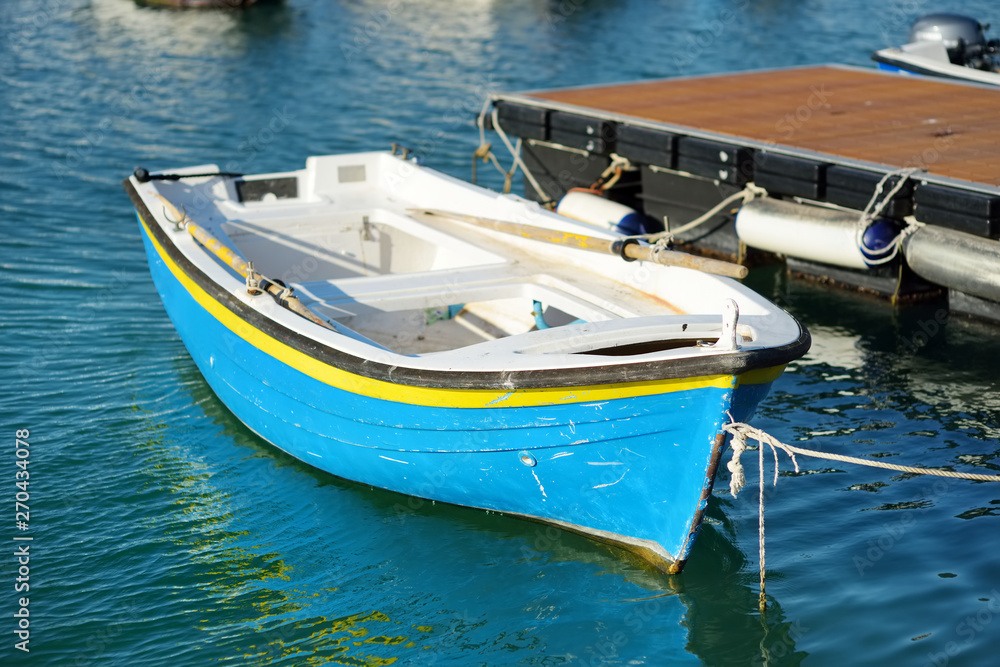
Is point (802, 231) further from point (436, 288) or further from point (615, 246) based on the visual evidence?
point (436, 288)

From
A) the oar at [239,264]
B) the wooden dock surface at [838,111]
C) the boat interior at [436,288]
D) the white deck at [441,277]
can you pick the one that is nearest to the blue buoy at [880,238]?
the wooden dock surface at [838,111]

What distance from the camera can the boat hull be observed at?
18.0 ft

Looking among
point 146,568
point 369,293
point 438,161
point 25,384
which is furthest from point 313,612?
point 438,161

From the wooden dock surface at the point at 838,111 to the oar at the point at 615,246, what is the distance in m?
3.50

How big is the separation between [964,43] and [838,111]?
4.56 m

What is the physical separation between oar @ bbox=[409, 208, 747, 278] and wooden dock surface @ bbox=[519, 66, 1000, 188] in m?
3.50

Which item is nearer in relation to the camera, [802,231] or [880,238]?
[880,238]

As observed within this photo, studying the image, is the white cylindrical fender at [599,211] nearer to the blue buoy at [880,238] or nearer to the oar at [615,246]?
the blue buoy at [880,238]

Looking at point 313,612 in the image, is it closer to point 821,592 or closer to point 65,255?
point 821,592

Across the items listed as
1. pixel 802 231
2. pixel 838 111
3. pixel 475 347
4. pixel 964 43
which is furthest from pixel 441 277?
pixel 964 43

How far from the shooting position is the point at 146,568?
250 inches

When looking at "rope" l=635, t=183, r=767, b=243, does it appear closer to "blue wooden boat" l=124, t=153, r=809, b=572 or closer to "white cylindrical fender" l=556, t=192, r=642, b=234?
"white cylindrical fender" l=556, t=192, r=642, b=234

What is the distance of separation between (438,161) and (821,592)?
10.6m

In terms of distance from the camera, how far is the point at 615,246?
283 inches
